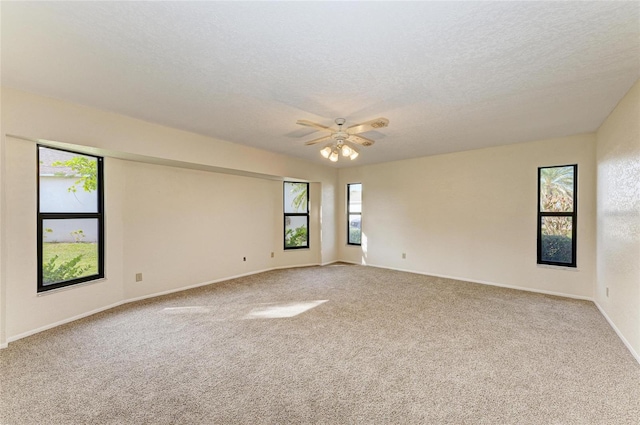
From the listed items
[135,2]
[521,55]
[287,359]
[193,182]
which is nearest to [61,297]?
[193,182]

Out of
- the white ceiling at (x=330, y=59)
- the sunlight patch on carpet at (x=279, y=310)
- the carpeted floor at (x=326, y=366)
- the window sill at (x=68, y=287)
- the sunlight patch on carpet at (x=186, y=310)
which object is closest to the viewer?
the white ceiling at (x=330, y=59)

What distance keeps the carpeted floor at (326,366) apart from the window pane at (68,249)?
25.4 inches

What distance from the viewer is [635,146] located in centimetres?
263

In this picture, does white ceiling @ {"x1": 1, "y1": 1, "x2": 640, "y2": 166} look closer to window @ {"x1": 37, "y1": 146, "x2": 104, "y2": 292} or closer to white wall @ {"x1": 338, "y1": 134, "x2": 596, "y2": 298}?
window @ {"x1": 37, "y1": 146, "x2": 104, "y2": 292}

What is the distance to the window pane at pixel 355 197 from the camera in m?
7.09

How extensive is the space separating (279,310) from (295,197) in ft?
11.1

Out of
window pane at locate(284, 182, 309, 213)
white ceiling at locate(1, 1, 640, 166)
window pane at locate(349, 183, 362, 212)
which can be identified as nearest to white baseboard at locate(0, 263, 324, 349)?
window pane at locate(284, 182, 309, 213)

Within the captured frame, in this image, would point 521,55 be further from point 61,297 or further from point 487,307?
point 61,297

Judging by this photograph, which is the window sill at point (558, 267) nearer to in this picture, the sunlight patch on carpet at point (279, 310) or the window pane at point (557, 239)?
the window pane at point (557, 239)

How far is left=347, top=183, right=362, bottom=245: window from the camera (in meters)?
7.10

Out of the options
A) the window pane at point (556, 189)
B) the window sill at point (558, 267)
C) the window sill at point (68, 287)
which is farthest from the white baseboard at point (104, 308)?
the window pane at point (556, 189)

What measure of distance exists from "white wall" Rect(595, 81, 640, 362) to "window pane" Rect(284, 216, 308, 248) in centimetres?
523

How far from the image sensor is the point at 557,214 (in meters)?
4.50

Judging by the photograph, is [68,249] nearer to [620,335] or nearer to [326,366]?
[326,366]
